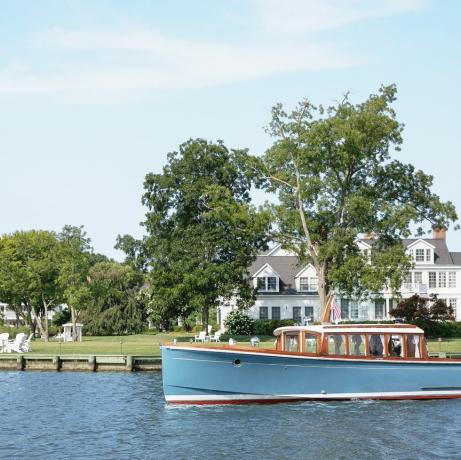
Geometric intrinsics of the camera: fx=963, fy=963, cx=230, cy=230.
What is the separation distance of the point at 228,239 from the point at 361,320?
21.0m

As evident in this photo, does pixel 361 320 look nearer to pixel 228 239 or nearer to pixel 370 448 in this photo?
pixel 228 239

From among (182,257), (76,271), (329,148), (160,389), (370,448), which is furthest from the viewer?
(76,271)

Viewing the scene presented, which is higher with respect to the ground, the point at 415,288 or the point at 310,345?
the point at 415,288

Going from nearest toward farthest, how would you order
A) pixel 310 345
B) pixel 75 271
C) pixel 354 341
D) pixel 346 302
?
pixel 310 345, pixel 354 341, pixel 75 271, pixel 346 302

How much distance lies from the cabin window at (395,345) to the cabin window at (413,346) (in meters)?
0.35

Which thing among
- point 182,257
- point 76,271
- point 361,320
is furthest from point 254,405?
point 361,320

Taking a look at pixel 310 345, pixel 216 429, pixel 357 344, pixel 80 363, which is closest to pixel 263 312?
pixel 80 363

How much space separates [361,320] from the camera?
8944cm

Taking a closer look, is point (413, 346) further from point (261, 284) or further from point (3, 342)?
point (261, 284)

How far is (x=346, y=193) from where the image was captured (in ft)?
206

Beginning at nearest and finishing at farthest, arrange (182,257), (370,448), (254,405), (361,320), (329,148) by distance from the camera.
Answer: (370,448)
(254,405)
(329,148)
(182,257)
(361,320)

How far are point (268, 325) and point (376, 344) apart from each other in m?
45.6

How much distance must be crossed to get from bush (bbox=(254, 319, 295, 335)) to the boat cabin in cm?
4382

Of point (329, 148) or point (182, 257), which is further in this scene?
point (182, 257)
